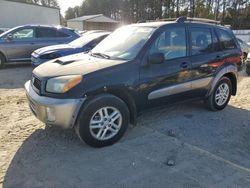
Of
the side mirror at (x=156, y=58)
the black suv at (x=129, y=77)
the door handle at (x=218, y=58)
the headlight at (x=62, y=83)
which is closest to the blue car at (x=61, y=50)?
the black suv at (x=129, y=77)

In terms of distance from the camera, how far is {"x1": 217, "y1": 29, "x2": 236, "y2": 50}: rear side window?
18.6 ft

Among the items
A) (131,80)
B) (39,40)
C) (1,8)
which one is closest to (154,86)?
(131,80)

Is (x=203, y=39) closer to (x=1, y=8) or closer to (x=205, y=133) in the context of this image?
(x=205, y=133)

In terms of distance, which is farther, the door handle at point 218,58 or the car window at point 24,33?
the car window at point 24,33

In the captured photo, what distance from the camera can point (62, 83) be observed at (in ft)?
12.6

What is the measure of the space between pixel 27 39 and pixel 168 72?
25.4 ft

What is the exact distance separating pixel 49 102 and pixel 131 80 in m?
1.21

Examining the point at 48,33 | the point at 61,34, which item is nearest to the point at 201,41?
the point at 61,34

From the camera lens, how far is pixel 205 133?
472 centimetres

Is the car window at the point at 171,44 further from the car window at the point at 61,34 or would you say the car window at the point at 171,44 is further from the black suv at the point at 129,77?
the car window at the point at 61,34

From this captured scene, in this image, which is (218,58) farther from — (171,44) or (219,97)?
(171,44)

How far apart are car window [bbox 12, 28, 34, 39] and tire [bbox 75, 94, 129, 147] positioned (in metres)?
7.95

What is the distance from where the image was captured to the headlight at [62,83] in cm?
381

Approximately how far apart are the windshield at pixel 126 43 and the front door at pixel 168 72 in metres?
0.21
